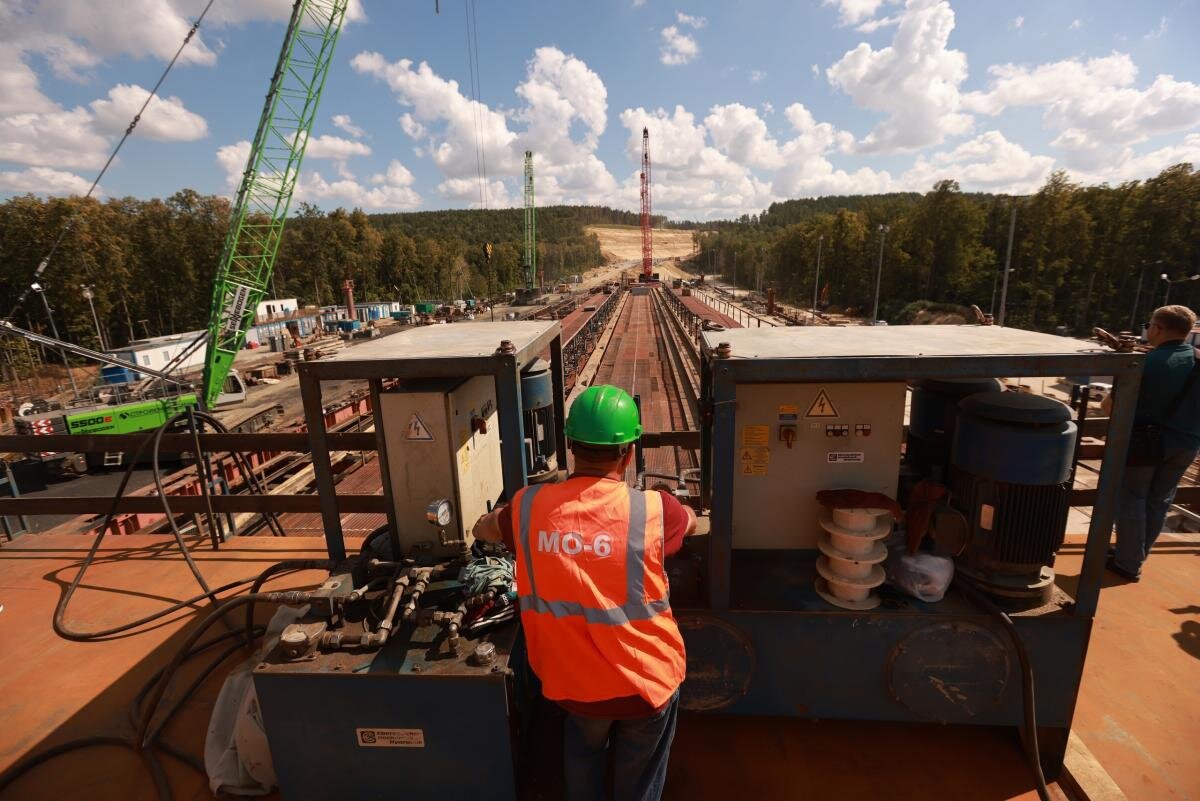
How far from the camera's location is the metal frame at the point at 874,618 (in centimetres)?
234

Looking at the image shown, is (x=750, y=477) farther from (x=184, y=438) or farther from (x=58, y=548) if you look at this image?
(x=58, y=548)

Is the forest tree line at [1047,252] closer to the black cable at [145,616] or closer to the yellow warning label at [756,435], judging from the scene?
the yellow warning label at [756,435]

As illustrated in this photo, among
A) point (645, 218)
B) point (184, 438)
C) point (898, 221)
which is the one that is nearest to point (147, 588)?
point (184, 438)

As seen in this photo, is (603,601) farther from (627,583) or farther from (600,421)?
(600,421)

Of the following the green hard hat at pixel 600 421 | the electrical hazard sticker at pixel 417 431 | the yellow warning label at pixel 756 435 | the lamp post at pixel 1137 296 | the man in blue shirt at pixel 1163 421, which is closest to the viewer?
the green hard hat at pixel 600 421

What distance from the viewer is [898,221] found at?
1853 inches

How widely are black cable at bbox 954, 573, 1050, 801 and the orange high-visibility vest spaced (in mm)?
1692

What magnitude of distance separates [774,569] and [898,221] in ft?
175

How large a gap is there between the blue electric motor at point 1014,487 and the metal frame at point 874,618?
0.45 ft

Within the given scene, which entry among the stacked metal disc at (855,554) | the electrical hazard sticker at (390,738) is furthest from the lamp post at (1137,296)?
the electrical hazard sticker at (390,738)

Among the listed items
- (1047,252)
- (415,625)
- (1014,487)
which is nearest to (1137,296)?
(1047,252)

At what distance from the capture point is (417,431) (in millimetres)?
2738

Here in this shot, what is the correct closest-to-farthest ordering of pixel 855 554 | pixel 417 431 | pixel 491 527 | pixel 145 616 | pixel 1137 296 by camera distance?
pixel 491 527, pixel 855 554, pixel 417 431, pixel 145 616, pixel 1137 296

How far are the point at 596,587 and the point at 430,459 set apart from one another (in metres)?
1.36
